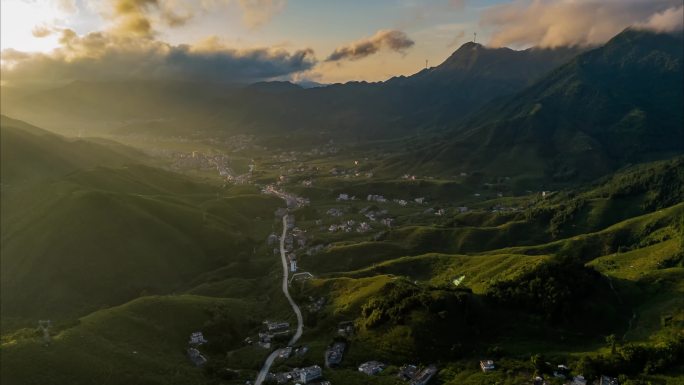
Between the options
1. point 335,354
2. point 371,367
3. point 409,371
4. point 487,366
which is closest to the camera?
point 487,366

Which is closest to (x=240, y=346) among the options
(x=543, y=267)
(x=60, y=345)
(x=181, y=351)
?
(x=181, y=351)

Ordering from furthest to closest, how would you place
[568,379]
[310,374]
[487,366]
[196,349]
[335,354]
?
1. [196,349]
2. [335,354]
3. [310,374]
4. [487,366]
5. [568,379]

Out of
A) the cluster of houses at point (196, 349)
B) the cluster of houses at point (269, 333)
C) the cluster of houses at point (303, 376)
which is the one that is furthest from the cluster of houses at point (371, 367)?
the cluster of houses at point (196, 349)

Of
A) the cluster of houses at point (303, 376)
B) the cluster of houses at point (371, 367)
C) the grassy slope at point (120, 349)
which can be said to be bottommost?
the cluster of houses at point (371, 367)

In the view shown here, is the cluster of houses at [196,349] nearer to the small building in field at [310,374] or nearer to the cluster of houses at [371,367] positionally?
the small building in field at [310,374]

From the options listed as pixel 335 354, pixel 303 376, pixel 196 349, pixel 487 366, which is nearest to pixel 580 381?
pixel 487 366

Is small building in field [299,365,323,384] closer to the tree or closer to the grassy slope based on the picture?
the grassy slope

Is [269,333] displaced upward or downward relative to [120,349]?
downward

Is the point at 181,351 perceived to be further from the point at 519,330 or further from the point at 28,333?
the point at 519,330

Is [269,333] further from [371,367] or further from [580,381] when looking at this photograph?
[580,381]
